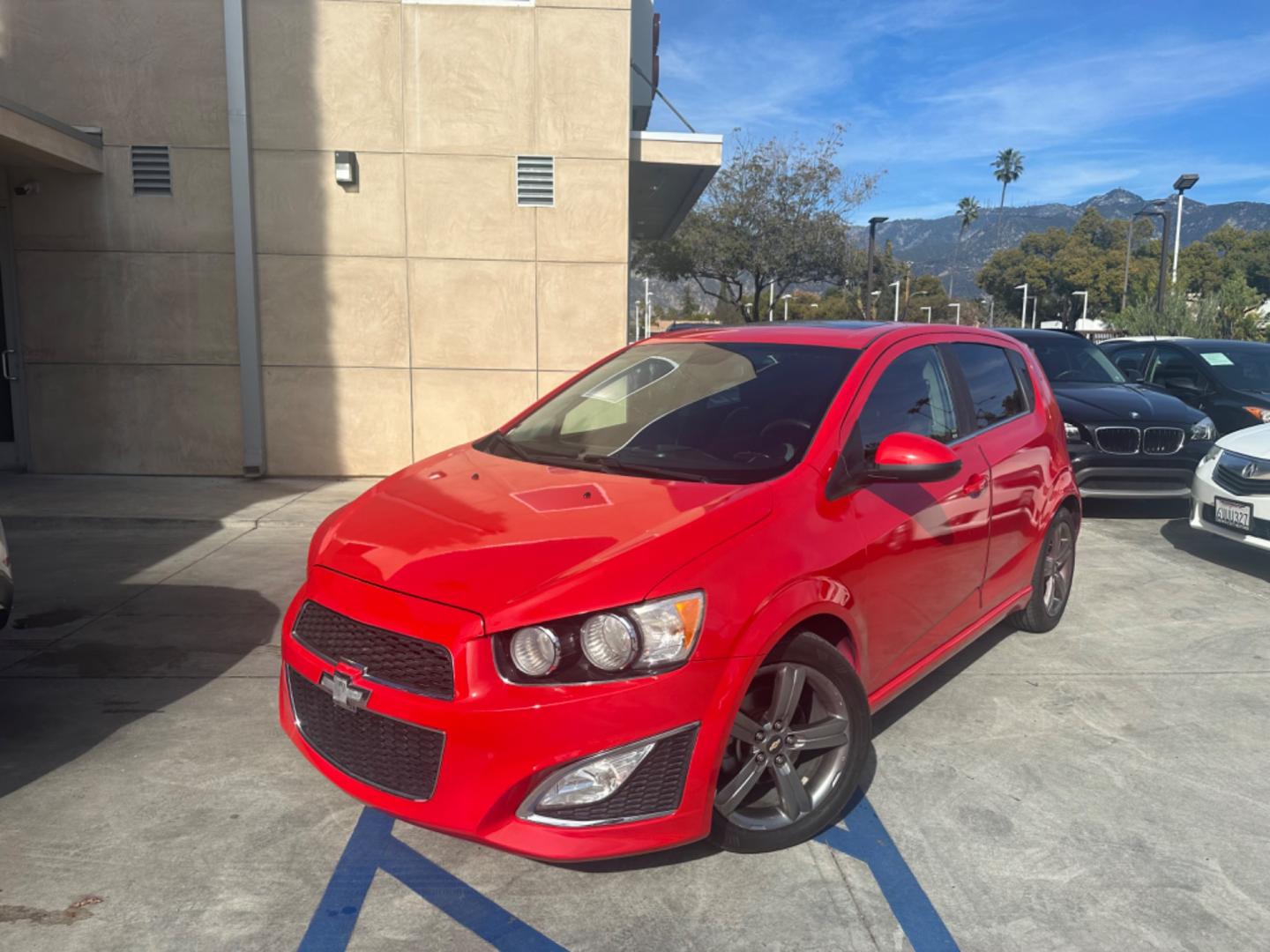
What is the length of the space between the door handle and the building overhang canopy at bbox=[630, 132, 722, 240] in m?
7.10

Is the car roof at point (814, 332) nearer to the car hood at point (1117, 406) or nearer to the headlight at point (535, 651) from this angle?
the headlight at point (535, 651)

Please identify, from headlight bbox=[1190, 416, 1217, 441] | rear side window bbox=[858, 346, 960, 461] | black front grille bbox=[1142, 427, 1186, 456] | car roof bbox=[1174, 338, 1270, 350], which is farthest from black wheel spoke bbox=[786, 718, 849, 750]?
car roof bbox=[1174, 338, 1270, 350]

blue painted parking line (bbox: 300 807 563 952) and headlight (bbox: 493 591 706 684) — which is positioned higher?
headlight (bbox: 493 591 706 684)

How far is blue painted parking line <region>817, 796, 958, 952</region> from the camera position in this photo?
2.64 m

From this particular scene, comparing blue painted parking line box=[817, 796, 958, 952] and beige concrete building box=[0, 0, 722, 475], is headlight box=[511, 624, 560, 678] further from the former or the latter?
beige concrete building box=[0, 0, 722, 475]

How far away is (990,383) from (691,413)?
179 centimetres

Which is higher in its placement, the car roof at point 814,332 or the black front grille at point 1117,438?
the car roof at point 814,332

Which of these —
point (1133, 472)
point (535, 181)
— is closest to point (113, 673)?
point (535, 181)

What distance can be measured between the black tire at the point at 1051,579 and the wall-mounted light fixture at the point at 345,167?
7.76 m

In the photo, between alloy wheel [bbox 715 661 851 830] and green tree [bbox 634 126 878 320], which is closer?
alloy wheel [bbox 715 661 851 830]

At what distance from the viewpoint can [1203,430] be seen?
337 inches

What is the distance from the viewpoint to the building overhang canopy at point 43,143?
26.1 ft

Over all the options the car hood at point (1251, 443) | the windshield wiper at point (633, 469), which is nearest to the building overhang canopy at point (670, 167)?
the car hood at point (1251, 443)

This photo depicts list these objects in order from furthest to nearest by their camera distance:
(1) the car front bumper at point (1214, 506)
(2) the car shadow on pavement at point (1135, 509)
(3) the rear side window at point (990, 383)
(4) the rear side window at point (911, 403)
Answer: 1. (2) the car shadow on pavement at point (1135, 509)
2. (1) the car front bumper at point (1214, 506)
3. (3) the rear side window at point (990, 383)
4. (4) the rear side window at point (911, 403)
